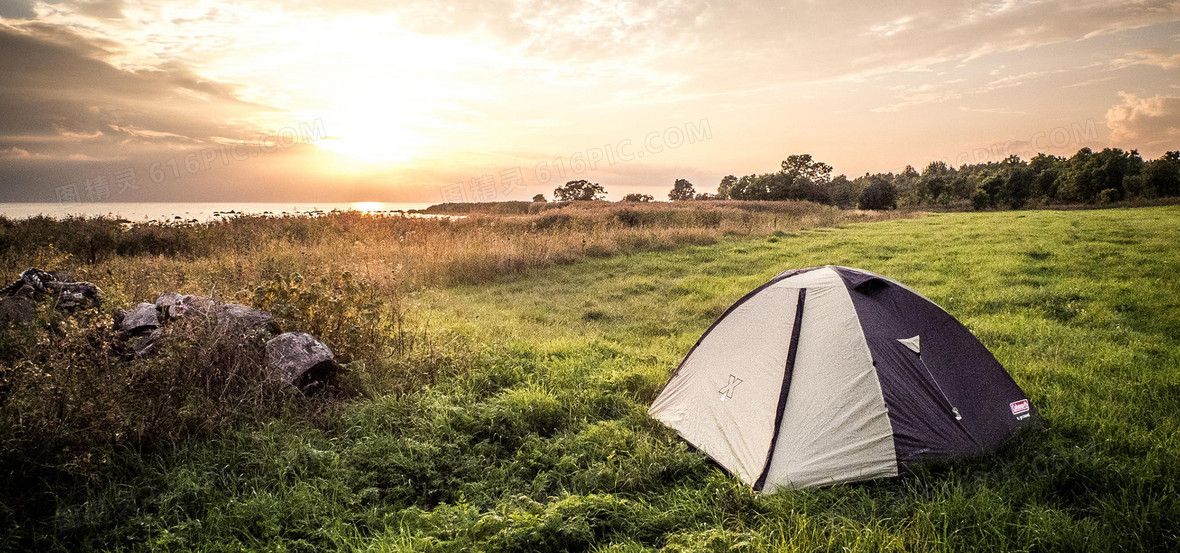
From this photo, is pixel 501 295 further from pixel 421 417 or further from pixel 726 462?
pixel 726 462

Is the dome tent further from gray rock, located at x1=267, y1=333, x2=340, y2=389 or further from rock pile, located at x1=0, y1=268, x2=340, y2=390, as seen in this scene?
rock pile, located at x1=0, y1=268, x2=340, y2=390

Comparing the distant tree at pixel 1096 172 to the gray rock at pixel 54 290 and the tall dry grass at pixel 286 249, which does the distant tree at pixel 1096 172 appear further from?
the gray rock at pixel 54 290

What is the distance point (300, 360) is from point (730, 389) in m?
4.46

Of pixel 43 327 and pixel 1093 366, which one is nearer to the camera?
pixel 43 327

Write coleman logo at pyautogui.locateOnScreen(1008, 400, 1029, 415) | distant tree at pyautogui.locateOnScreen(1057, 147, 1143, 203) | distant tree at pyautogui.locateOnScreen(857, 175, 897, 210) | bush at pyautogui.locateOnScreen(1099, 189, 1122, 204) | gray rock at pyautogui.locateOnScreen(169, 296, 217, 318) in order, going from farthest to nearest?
distant tree at pyautogui.locateOnScreen(857, 175, 897, 210), distant tree at pyautogui.locateOnScreen(1057, 147, 1143, 203), bush at pyautogui.locateOnScreen(1099, 189, 1122, 204), gray rock at pyautogui.locateOnScreen(169, 296, 217, 318), coleman logo at pyautogui.locateOnScreen(1008, 400, 1029, 415)

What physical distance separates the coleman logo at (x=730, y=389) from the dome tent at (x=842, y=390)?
0.01 meters

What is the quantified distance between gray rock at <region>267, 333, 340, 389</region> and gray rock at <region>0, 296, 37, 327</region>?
3.06 meters

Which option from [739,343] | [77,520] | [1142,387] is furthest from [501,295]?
[1142,387]

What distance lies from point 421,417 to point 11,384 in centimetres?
319

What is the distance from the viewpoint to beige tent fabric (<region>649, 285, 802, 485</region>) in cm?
441

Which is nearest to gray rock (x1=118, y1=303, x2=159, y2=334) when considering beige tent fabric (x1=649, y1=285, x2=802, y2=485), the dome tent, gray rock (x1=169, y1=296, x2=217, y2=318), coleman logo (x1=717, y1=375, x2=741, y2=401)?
gray rock (x1=169, y1=296, x2=217, y2=318)

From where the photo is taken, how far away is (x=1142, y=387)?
5.42m

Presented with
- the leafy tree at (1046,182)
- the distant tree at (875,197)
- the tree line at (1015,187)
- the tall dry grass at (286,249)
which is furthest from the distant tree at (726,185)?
the tall dry grass at (286,249)

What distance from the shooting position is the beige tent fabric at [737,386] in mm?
4406
